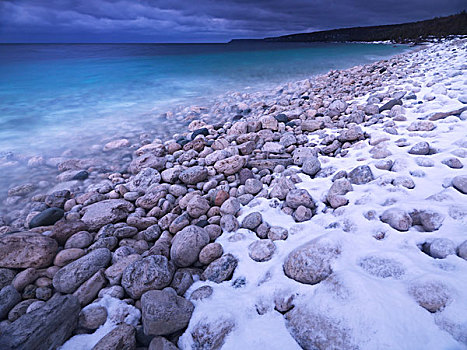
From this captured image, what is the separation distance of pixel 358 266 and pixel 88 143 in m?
6.17

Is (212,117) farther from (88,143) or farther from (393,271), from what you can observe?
Result: (393,271)

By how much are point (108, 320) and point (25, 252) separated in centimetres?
110

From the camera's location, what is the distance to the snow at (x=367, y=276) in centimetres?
121

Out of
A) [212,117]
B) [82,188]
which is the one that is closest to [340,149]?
[82,188]

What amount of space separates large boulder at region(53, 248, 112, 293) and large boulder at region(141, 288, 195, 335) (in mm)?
631

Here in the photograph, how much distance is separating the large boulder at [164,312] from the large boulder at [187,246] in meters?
0.38

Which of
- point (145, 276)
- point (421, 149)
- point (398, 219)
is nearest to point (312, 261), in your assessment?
point (398, 219)

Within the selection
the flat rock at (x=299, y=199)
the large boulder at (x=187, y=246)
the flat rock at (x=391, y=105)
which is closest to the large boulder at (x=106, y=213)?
the large boulder at (x=187, y=246)

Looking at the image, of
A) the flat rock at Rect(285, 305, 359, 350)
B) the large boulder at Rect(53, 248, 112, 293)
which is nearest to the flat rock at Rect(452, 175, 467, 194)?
the flat rock at Rect(285, 305, 359, 350)

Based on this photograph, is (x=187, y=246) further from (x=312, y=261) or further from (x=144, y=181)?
(x=144, y=181)

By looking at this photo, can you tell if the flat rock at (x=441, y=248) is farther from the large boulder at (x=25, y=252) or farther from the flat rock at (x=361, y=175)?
the large boulder at (x=25, y=252)

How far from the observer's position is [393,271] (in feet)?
4.84

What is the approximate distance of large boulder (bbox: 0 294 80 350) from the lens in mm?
1330

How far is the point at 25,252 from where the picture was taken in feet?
6.71
